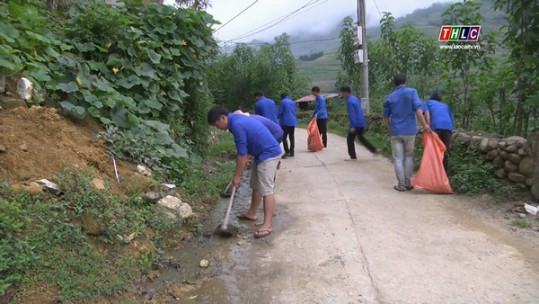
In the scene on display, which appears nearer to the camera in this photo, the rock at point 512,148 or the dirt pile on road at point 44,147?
the dirt pile on road at point 44,147

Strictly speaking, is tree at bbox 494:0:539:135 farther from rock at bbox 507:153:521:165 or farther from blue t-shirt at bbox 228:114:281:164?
blue t-shirt at bbox 228:114:281:164

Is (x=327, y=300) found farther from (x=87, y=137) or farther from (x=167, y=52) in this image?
(x=167, y=52)

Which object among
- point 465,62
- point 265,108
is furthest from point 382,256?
point 465,62

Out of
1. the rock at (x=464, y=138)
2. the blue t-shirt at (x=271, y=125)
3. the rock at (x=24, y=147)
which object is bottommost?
the rock at (x=464, y=138)

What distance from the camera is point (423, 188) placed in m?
5.84

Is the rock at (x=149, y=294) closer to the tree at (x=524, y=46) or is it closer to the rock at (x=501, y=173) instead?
the rock at (x=501, y=173)

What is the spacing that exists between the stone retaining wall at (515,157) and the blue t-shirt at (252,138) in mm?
3077

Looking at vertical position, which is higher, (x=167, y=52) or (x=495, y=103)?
(x=167, y=52)

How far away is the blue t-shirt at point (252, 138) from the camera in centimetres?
430

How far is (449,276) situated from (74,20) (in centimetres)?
546

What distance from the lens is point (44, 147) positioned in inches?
159

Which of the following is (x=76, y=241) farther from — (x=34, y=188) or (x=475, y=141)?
(x=475, y=141)

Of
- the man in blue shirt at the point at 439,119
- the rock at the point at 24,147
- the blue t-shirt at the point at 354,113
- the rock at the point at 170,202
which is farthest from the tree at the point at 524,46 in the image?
the rock at the point at 24,147

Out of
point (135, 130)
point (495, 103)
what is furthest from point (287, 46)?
point (135, 130)
